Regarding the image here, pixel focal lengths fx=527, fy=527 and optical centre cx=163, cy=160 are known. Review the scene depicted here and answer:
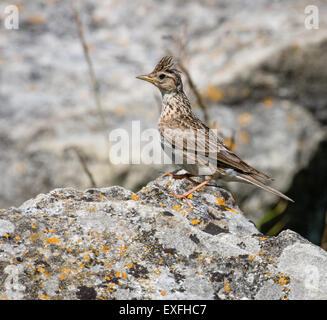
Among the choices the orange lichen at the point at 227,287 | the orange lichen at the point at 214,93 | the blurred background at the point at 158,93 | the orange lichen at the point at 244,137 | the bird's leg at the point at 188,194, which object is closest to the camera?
the orange lichen at the point at 227,287

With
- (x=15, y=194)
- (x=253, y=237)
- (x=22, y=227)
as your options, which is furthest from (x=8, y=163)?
(x=253, y=237)

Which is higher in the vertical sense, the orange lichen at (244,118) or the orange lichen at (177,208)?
the orange lichen at (244,118)

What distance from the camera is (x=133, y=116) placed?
8.27 meters

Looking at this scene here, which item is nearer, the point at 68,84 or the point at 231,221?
the point at 231,221

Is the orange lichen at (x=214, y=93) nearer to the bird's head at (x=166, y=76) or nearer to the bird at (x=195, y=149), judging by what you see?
the bird's head at (x=166, y=76)

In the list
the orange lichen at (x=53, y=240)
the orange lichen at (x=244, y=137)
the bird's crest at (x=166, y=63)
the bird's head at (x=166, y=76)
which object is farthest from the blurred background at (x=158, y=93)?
the orange lichen at (x=53, y=240)

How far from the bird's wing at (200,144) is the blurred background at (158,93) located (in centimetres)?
161

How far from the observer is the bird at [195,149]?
5.27m

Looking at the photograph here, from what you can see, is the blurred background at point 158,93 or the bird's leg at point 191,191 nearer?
the bird's leg at point 191,191

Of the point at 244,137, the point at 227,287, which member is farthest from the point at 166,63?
the point at 227,287

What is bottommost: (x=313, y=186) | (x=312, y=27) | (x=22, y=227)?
(x=313, y=186)

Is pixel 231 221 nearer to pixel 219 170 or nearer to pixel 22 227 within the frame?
pixel 219 170

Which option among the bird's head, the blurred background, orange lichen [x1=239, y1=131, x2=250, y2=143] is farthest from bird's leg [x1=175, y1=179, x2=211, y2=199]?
orange lichen [x1=239, y1=131, x2=250, y2=143]
